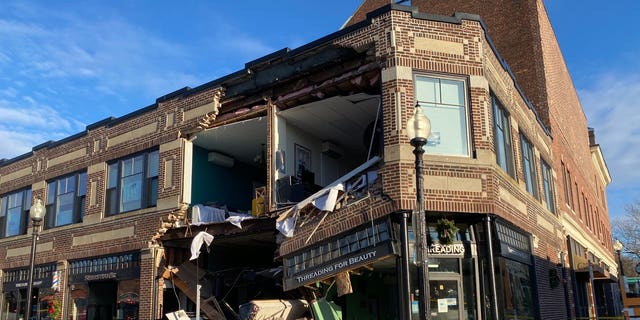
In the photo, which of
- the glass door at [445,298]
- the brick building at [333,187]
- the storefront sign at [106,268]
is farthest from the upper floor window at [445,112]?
the storefront sign at [106,268]

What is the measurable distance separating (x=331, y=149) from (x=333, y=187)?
6544 millimetres

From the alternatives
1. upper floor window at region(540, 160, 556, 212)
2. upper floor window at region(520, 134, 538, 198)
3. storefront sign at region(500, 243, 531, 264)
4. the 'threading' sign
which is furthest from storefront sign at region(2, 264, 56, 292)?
upper floor window at region(540, 160, 556, 212)

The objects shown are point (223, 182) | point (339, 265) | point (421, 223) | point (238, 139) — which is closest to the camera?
point (421, 223)

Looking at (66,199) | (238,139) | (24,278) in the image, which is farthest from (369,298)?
(24,278)

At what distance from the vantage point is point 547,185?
22.4 m

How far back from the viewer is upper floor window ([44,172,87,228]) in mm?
22875

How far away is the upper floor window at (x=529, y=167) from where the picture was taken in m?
19.0

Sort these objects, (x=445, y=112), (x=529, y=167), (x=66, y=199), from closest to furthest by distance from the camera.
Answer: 1. (x=445, y=112)
2. (x=529, y=167)
3. (x=66, y=199)

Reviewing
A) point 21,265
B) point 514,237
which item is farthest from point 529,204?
point 21,265

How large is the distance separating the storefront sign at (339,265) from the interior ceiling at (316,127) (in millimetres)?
5127

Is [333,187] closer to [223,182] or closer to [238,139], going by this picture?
[238,139]

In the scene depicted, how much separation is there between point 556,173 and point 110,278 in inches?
701

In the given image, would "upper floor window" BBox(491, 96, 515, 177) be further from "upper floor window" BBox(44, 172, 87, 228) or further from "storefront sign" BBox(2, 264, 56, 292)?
"storefront sign" BBox(2, 264, 56, 292)

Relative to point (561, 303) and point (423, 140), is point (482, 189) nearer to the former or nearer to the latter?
point (423, 140)
